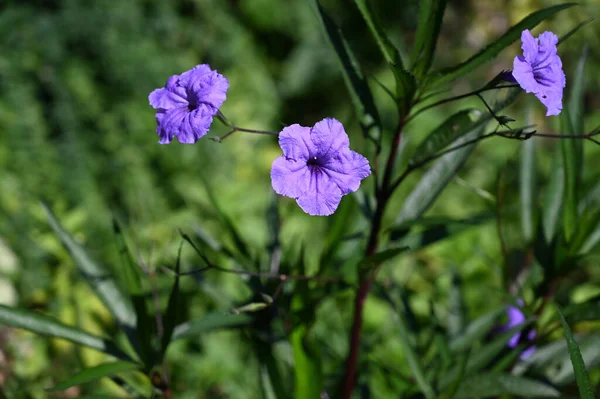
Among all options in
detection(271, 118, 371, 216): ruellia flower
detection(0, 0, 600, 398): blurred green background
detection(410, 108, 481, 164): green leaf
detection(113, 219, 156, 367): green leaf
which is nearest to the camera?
detection(271, 118, 371, 216): ruellia flower

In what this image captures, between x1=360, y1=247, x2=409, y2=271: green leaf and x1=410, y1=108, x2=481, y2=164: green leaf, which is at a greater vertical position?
x1=410, y1=108, x2=481, y2=164: green leaf

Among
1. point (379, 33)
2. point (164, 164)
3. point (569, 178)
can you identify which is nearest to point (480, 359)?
point (569, 178)

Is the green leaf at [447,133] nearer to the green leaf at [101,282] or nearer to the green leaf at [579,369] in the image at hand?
the green leaf at [579,369]

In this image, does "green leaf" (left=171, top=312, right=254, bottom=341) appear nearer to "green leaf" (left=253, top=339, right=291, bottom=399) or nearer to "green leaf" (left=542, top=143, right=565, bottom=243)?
"green leaf" (left=253, top=339, right=291, bottom=399)

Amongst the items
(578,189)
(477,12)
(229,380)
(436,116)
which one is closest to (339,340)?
(229,380)

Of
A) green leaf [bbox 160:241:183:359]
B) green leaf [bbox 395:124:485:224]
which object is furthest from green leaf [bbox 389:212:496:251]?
green leaf [bbox 160:241:183:359]

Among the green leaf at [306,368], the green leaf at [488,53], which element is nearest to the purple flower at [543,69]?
the green leaf at [488,53]
